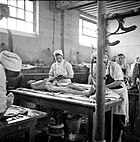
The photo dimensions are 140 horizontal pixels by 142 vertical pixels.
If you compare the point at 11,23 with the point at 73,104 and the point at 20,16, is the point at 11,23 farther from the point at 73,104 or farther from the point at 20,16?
the point at 73,104

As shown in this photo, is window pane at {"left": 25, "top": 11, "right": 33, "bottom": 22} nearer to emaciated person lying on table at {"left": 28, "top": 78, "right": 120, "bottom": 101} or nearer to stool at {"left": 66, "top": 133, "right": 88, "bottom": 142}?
emaciated person lying on table at {"left": 28, "top": 78, "right": 120, "bottom": 101}

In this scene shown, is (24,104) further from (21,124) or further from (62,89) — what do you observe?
(21,124)

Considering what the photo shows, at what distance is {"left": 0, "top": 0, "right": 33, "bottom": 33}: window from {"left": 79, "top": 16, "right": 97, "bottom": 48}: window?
3.20m

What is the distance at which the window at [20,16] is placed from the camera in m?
5.84

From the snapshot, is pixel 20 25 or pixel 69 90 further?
pixel 20 25

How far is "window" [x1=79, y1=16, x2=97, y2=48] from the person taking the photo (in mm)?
9117

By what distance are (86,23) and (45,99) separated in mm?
7144

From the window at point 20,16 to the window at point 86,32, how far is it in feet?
10.5

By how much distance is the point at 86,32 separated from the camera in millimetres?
9477

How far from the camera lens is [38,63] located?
6543 millimetres

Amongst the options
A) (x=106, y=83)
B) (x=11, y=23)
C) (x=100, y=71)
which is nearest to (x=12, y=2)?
(x=11, y=23)

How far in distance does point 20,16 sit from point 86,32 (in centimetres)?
419

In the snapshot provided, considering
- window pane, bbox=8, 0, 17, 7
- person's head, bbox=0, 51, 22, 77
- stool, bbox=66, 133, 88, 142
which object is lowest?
stool, bbox=66, 133, 88, 142

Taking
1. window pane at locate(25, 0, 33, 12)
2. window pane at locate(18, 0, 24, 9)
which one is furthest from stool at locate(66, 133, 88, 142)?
window pane at locate(25, 0, 33, 12)
